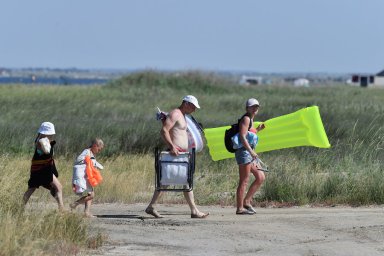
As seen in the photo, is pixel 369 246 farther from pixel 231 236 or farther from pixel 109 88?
pixel 109 88

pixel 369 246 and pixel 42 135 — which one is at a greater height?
pixel 42 135

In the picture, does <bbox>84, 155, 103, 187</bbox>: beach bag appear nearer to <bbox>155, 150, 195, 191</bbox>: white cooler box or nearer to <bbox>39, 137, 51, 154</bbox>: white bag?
<bbox>39, 137, 51, 154</bbox>: white bag

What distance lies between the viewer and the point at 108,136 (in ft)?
76.2

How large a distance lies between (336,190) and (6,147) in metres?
7.57

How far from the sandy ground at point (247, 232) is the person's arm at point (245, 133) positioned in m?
0.84

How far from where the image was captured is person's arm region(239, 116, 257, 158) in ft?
42.5

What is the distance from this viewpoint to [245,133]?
1304cm

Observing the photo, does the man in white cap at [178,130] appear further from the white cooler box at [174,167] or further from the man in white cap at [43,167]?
the man in white cap at [43,167]

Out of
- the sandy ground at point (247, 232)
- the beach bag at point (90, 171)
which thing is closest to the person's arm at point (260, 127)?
the sandy ground at point (247, 232)

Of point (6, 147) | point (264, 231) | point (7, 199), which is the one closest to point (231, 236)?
point (264, 231)

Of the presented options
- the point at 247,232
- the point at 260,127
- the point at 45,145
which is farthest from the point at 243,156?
the point at 45,145

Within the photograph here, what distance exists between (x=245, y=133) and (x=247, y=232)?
5.49 feet

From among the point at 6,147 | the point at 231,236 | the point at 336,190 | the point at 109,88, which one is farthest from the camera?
the point at 109,88

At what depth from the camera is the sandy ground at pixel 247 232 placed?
10852 mm
